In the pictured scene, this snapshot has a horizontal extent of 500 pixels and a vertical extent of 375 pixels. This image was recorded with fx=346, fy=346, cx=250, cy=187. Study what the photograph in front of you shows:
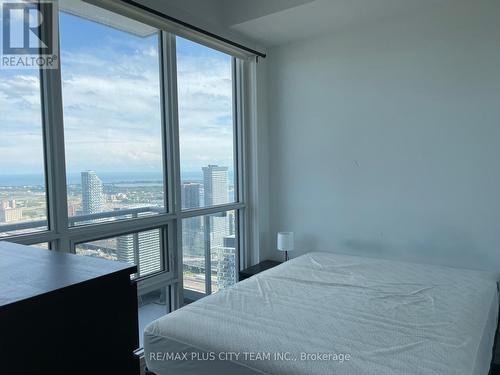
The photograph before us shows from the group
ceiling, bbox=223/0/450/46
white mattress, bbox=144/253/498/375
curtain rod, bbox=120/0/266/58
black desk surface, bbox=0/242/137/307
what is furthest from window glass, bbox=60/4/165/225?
black desk surface, bbox=0/242/137/307

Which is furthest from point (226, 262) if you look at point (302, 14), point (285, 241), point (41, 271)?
point (41, 271)

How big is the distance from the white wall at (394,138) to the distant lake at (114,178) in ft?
3.57

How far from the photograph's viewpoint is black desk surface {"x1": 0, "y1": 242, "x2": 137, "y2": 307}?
80cm

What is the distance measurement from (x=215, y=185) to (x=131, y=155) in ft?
3.20

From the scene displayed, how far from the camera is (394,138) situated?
116 inches

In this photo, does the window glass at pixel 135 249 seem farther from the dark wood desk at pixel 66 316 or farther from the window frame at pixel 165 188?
the dark wood desk at pixel 66 316

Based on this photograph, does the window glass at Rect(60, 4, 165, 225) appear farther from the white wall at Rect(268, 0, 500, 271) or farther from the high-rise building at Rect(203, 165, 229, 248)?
the white wall at Rect(268, 0, 500, 271)

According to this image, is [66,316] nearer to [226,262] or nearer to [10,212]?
[10,212]

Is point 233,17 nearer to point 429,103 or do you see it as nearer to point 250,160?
point 250,160

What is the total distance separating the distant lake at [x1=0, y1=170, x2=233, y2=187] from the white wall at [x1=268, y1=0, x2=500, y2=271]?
3.57ft

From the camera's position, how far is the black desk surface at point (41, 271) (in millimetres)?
797

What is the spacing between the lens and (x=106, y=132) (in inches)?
92.7

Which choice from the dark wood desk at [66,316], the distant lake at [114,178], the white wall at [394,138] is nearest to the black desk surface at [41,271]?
the dark wood desk at [66,316]

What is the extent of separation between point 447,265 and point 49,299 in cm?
288
